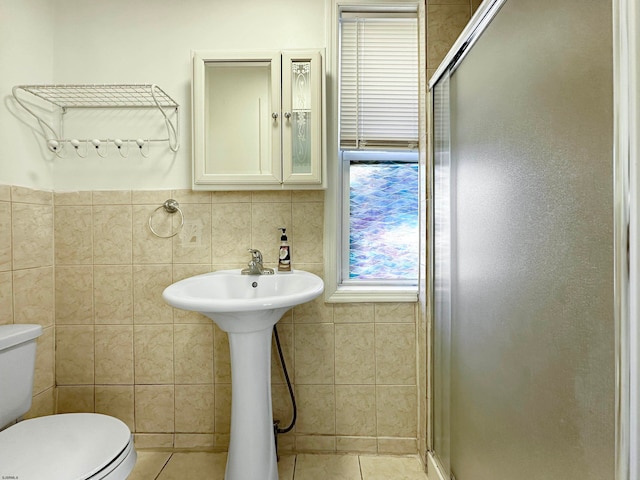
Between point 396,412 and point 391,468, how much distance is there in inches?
8.9

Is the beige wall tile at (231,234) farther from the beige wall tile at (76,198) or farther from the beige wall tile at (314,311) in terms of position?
the beige wall tile at (76,198)

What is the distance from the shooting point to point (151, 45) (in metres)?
1.63

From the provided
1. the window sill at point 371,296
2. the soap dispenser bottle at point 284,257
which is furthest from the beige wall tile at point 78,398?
the window sill at point 371,296

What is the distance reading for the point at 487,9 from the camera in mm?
896

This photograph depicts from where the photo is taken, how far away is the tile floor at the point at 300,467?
1470 mm

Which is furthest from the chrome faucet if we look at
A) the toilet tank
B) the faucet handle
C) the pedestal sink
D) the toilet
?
the toilet tank

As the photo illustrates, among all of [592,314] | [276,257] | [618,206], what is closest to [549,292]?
[592,314]

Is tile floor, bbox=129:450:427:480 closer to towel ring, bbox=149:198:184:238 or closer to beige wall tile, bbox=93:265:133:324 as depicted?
beige wall tile, bbox=93:265:133:324

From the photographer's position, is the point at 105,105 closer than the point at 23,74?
No

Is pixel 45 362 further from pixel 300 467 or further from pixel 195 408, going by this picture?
pixel 300 467

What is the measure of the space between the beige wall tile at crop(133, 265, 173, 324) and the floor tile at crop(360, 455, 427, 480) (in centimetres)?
111

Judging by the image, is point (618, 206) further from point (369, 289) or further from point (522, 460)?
point (369, 289)

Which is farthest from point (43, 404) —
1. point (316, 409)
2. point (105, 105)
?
point (105, 105)

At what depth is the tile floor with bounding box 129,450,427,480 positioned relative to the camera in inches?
→ 57.9
